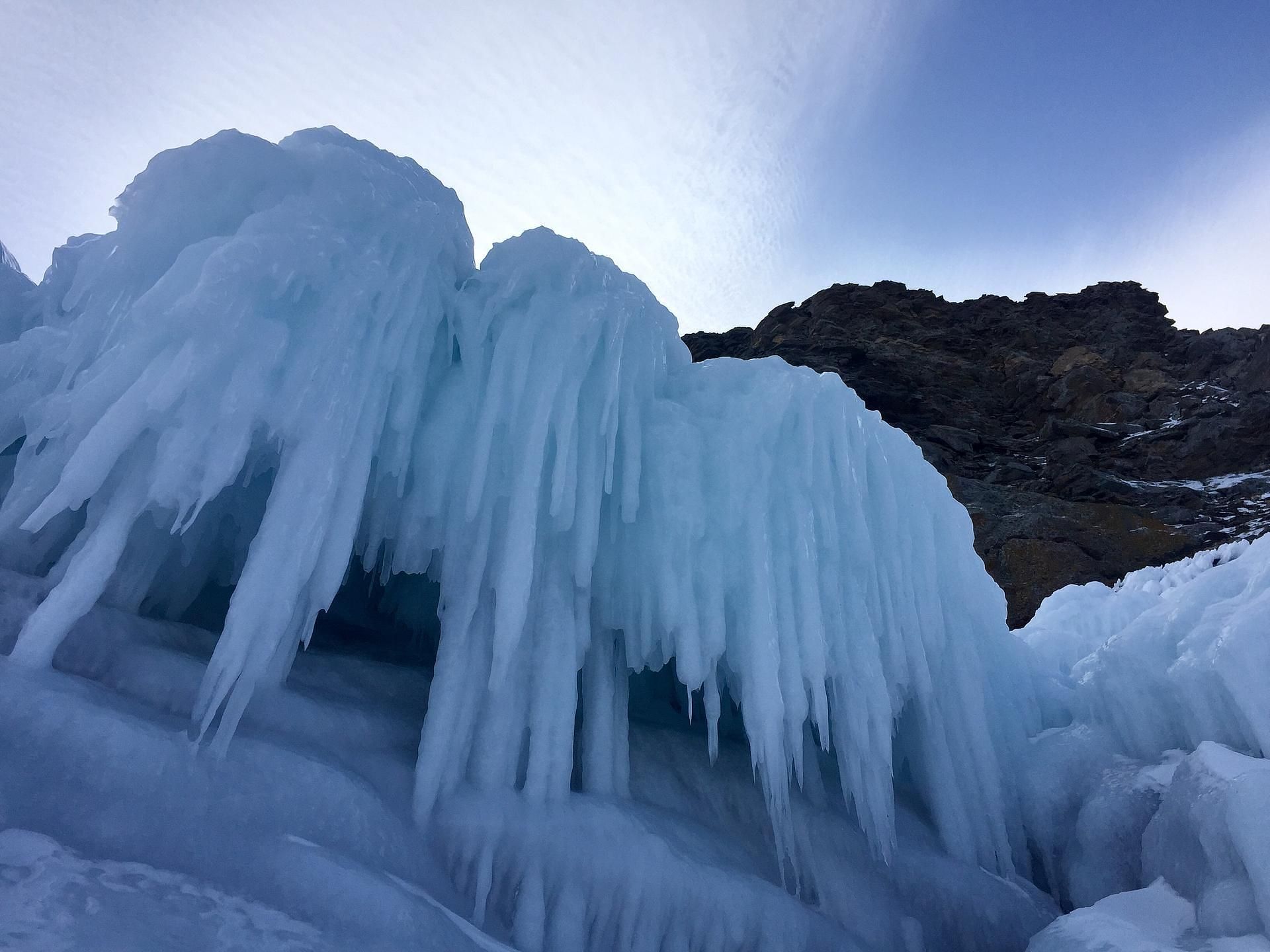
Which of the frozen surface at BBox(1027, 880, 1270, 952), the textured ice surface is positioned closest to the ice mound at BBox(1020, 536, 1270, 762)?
the frozen surface at BBox(1027, 880, 1270, 952)

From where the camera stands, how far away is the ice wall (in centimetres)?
406

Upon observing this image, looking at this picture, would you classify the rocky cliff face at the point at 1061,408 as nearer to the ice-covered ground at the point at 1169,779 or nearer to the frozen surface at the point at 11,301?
the ice-covered ground at the point at 1169,779

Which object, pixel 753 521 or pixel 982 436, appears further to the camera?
pixel 982 436

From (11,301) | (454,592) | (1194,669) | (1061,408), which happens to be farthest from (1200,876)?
(1061,408)

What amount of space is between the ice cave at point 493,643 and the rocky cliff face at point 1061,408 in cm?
1177

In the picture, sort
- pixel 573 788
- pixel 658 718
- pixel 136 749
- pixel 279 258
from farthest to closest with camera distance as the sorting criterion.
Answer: pixel 658 718 → pixel 573 788 → pixel 279 258 → pixel 136 749

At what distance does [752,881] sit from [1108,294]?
40.9 meters

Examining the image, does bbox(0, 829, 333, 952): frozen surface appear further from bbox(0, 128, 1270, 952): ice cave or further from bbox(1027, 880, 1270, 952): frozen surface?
bbox(1027, 880, 1270, 952): frozen surface

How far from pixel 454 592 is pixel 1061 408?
31713mm

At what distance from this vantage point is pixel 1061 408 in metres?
29.9

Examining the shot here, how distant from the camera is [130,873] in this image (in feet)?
8.56

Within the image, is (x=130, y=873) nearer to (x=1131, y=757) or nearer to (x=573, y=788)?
(x=573, y=788)

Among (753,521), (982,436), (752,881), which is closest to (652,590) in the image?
(753,521)

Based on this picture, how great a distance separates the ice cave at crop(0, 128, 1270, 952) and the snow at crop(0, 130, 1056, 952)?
2 centimetres
